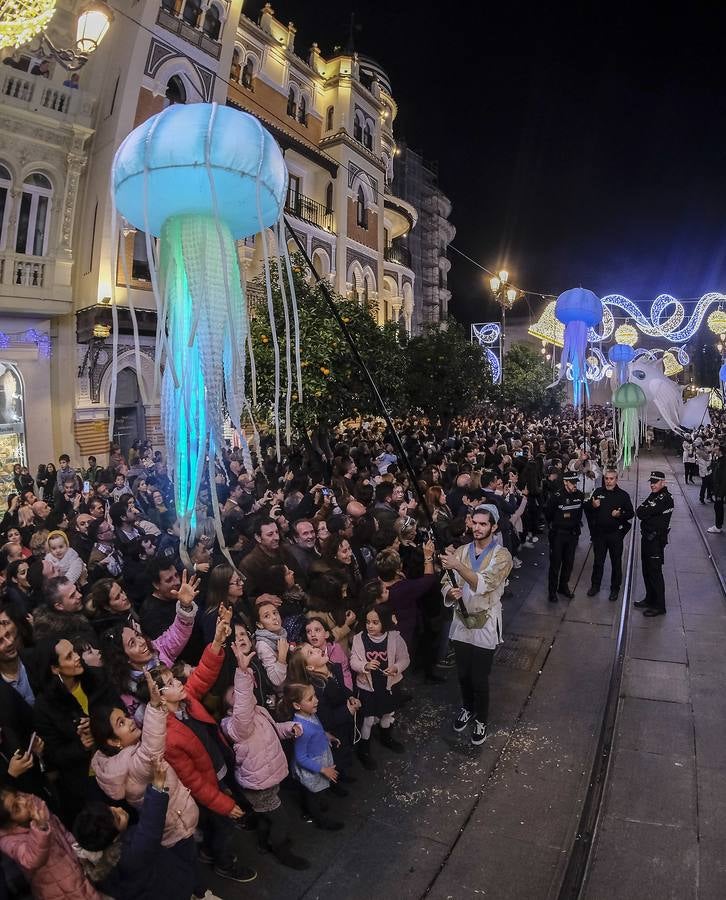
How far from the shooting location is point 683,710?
215 inches

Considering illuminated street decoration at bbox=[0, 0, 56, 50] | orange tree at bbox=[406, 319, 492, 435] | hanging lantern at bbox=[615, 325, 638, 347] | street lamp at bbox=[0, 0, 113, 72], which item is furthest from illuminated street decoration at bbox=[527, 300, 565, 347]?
illuminated street decoration at bbox=[0, 0, 56, 50]

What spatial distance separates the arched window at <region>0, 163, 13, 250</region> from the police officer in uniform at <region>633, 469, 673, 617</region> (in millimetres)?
14965

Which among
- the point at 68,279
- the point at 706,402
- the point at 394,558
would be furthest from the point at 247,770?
the point at 706,402

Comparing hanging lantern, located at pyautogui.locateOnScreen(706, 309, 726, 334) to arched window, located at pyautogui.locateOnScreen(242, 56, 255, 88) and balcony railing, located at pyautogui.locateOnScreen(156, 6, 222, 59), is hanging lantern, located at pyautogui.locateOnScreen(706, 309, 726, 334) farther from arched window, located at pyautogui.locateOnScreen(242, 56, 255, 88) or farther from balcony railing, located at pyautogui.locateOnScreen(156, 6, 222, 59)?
balcony railing, located at pyautogui.locateOnScreen(156, 6, 222, 59)

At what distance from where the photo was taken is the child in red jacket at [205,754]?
315 cm

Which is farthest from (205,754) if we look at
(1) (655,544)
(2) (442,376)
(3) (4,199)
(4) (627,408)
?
(4) (627,408)

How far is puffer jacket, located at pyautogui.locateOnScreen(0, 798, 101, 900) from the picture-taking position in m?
2.41

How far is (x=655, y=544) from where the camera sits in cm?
792

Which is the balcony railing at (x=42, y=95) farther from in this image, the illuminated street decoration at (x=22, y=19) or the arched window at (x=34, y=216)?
the illuminated street decoration at (x=22, y=19)

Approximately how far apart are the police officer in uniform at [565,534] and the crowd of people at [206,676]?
1.69m

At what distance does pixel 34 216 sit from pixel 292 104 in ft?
41.7

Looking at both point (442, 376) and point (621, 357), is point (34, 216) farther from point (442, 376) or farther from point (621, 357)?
point (621, 357)

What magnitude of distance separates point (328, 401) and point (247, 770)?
10171 mm

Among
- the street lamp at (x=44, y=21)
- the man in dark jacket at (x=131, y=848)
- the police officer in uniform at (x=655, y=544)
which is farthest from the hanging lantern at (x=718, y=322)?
the man in dark jacket at (x=131, y=848)
